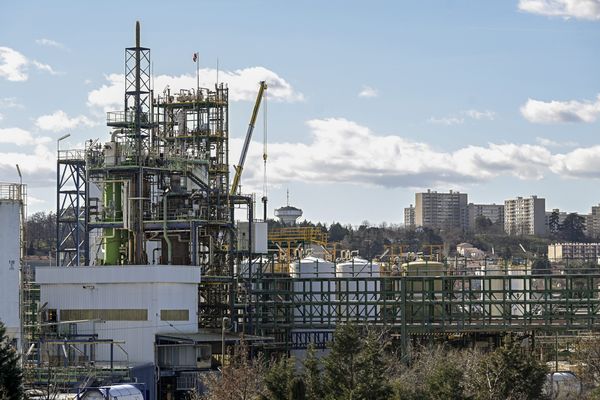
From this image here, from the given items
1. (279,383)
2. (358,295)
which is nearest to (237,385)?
(279,383)

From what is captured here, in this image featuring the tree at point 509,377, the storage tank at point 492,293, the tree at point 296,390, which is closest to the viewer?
the tree at point 296,390

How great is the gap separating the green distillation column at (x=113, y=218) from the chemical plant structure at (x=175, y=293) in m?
0.09

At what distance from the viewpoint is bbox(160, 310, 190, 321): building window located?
73.1 meters

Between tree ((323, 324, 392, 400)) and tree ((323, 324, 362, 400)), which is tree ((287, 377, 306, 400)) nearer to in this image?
tree ((323, 324, 392, 400))

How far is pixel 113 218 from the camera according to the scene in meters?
77.4

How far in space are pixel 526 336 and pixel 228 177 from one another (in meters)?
22.7

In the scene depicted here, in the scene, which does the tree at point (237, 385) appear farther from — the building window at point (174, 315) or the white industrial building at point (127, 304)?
the building window at point (174, 315)

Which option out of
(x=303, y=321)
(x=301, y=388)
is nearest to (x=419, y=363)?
(x=303, y=321)

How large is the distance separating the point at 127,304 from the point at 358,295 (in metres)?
14.4

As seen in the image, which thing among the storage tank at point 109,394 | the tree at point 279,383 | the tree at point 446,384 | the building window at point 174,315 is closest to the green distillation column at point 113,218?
the building window at point 174,315

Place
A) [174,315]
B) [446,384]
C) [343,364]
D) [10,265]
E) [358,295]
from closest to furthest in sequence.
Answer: [446,384], [343,364], [10,265], [174,315], [358,295]

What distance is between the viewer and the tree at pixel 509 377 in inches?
2235

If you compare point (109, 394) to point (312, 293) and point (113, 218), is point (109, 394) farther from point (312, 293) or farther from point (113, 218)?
point (312, 293)

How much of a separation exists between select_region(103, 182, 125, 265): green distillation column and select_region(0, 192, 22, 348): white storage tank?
1121 cm
